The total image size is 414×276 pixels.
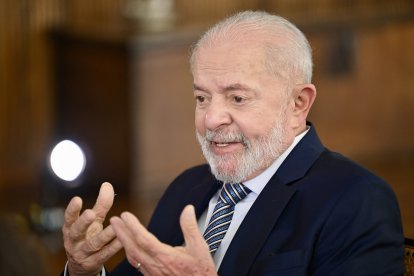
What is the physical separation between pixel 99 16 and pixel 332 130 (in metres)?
2.26

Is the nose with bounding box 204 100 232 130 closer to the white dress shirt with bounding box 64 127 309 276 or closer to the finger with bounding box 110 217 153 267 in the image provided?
the white dress shirt with bounding box 64 127 309 276

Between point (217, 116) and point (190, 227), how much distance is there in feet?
1.69

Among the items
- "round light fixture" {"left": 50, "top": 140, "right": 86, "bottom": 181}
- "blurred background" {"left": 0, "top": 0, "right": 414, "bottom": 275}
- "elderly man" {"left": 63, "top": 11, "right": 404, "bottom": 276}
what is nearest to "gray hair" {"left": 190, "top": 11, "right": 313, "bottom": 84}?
"elderly man" {"left": 63, "top": 11, "right": 404, "bottom": 276}

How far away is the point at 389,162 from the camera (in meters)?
8.35

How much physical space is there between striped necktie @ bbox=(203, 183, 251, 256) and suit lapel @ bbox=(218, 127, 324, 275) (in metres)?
0.09

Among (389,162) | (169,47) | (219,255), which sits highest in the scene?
(169,47)

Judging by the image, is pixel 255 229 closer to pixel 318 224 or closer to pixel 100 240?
pixel 318 224

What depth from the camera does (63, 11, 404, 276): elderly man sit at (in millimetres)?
2545

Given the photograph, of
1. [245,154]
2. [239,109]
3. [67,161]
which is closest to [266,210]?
[245,154]

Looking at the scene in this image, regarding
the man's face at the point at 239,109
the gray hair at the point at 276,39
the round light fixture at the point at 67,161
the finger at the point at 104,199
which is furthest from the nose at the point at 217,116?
the round light fixture at the point at 67,161

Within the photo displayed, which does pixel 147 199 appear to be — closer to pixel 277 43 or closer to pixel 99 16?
pixel 99 16

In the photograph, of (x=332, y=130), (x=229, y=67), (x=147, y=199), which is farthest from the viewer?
(x=332, y=130)

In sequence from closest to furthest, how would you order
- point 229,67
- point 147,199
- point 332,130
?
point 229,67 → point 147,199 → point 332,130

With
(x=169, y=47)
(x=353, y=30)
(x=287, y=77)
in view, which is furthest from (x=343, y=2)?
(x=287, y=77)
